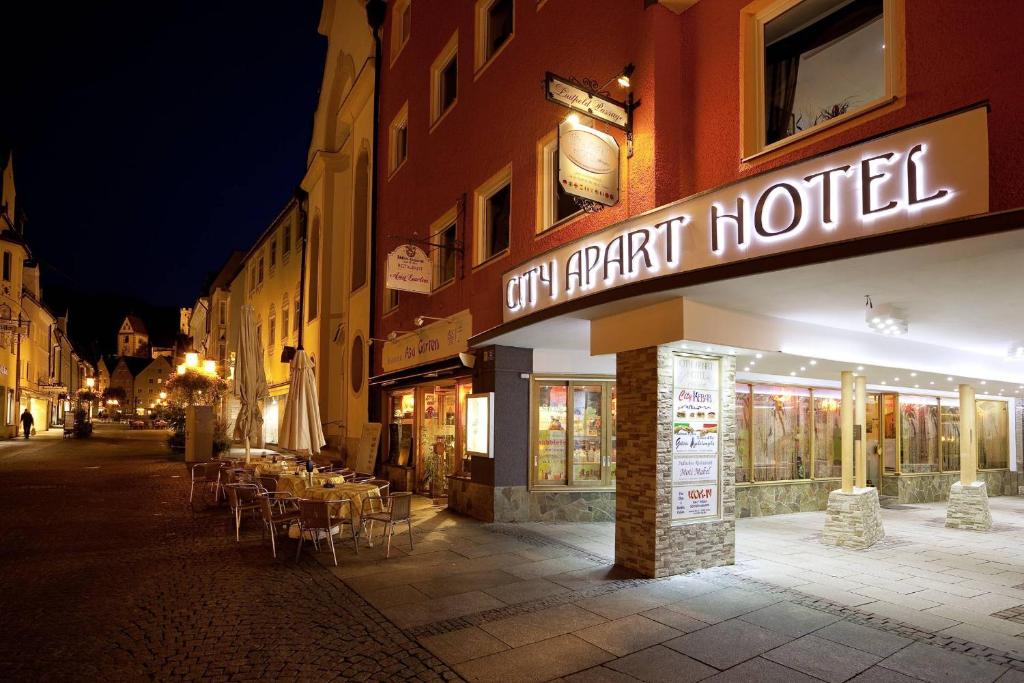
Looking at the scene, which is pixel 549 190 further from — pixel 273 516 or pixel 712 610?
pixel 712 610

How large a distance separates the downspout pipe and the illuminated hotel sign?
11967 millimetres

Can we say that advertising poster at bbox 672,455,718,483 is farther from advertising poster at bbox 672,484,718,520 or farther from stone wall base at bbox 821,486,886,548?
stone wall base at bbox 821,486,886,548

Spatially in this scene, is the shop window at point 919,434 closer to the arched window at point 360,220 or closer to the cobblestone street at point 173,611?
the cobblestone street at point 173,611

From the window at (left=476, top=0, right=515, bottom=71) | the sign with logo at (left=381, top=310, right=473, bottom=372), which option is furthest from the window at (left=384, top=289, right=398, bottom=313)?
the window at (left=476, top=0, right=515, bottom=71)

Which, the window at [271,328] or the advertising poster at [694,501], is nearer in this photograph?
the advertising poster at [694,501]

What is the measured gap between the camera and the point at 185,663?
204 inches

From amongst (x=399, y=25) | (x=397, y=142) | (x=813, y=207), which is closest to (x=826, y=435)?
(x=813, y=207)

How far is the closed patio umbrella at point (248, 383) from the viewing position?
569 inches

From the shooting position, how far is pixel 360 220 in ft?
70.8

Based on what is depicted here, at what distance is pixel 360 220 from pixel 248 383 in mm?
8606

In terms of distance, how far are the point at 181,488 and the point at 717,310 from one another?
1378 centimetres

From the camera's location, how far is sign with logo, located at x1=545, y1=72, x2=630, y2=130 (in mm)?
7484

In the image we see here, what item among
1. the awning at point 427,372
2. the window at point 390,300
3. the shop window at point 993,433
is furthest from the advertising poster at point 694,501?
the shop window at point 993,433

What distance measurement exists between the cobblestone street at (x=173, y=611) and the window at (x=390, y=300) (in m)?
7.86
